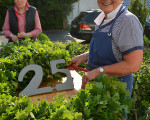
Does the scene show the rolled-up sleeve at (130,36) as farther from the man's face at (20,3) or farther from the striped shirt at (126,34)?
the man's face at (20,3)

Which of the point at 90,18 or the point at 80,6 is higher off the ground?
the point at 90,18

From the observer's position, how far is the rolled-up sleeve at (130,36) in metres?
1.56

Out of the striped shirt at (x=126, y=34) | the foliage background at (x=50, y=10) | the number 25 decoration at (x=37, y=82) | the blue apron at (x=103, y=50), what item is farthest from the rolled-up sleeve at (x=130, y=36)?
the foliage background at (x=50, y=10)

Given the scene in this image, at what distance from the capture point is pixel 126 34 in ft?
5.20

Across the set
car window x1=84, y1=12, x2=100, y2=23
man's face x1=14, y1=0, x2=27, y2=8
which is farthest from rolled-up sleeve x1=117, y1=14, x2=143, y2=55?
car window x1=84, y1=12, x2=100, y2=23

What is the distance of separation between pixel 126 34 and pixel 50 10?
17956 mm

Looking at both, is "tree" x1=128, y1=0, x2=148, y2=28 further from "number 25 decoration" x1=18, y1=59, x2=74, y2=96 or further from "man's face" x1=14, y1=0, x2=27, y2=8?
"number 25 decoration" x1=18, y1=59, x2=74, y2=96

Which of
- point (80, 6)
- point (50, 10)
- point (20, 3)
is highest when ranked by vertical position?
point (20, 3)

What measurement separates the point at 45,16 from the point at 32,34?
15.8 metres

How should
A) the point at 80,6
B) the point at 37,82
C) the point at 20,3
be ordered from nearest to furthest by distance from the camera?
the point at 37,82
the point at 20,3
the point at 80,6

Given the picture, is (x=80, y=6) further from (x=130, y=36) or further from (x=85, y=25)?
(x=130, y=36)

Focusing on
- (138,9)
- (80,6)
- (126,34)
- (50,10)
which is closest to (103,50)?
(126,34)

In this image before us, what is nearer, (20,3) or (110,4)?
(110,4)

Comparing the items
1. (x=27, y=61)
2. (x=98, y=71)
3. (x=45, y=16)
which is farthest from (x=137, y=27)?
(x=45, y=16)
